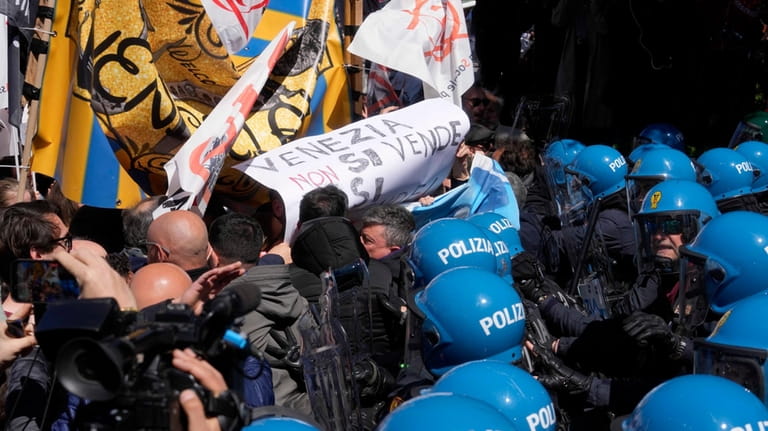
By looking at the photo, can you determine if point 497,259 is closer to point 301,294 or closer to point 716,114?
point 301,294

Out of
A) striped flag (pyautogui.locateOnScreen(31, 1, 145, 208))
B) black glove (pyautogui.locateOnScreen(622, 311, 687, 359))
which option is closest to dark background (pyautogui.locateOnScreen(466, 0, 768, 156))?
striped flag (pyautogui.locateOnScreen(31, 1, 145, 208))

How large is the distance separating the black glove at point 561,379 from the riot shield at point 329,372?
37.9 inches

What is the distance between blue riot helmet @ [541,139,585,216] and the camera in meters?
8.14

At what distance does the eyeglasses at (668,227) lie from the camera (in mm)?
5816

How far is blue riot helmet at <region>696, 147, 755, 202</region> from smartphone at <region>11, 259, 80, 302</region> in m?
5.73

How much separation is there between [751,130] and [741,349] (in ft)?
24.1

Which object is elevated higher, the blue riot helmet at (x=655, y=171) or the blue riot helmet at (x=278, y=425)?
the blue riot helmet at (x=278, y=425)

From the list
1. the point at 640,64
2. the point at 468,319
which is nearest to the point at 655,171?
the point at 468,319

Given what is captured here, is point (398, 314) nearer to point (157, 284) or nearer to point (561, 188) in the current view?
point (157, 284)

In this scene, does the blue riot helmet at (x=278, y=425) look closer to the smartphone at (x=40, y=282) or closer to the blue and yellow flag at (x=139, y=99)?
the smartphone at (x=40, y=282)

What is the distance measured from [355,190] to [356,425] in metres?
2.29

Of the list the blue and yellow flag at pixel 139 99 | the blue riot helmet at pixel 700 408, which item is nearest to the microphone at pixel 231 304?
the blue riot helmet at pixel 700 408

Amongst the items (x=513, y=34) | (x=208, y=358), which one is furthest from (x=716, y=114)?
(x=208, y=358)

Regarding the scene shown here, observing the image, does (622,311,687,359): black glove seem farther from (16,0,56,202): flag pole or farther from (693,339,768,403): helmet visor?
(16,0,56,202): flag pole
